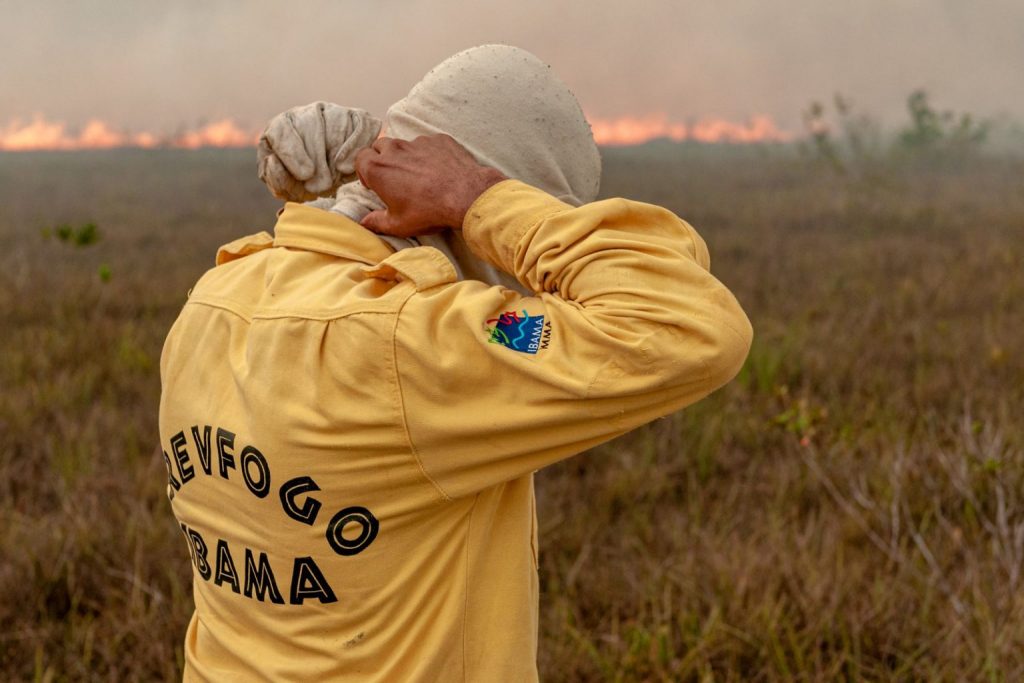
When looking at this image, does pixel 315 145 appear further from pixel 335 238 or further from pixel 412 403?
pixel 412 403

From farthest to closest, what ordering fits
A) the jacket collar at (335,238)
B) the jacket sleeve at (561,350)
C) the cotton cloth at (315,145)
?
the cotton cloth at (315,145) → the jacket collar at (335,238) → the jacket sleeve at (561,350)

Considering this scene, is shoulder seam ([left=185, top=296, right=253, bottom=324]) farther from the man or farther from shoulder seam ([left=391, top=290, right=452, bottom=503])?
shoulder seam ([left=391, top=290, right=452, bottom=503])

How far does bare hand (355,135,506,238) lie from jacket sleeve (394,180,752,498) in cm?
8

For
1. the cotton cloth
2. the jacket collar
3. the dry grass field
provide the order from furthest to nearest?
1. the dry grass field
2. the cotton cloth
3. the jacket collar

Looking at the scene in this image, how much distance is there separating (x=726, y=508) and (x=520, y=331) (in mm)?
2655

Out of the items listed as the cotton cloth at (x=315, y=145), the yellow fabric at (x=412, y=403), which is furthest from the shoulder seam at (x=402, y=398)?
the cotton cloth at (x=315, y=145)

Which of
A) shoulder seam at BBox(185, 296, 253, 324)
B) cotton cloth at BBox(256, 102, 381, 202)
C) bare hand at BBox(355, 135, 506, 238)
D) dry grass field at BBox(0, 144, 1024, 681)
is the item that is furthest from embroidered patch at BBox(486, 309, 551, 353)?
dry grass field at BBox(0, 144, 1024, 681)

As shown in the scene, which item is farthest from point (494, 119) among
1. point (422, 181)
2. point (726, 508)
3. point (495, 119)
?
point (726, 508)

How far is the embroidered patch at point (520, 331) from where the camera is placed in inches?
32.5

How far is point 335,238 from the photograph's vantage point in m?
0.93

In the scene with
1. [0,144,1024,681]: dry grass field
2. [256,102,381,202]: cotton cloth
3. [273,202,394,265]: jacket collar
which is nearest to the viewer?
[273,202,394,265]: jacket collar

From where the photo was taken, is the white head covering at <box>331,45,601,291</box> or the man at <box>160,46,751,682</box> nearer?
the man at <box>160,46,751,682</box>

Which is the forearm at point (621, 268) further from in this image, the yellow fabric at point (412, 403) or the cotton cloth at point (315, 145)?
the cotton cloth at point (315, 145)

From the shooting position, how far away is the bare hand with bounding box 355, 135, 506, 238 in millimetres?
911
